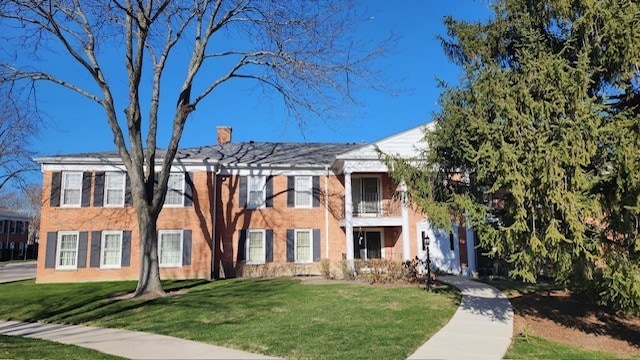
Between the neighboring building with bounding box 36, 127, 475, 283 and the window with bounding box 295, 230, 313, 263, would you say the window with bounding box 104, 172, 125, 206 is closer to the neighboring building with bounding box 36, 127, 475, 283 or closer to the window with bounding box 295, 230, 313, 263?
the neighboring building with bounding box 36, 127, 475, 283

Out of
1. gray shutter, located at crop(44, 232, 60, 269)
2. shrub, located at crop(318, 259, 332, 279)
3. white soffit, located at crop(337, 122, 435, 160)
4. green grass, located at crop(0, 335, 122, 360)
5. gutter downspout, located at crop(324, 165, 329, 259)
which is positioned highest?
white soffit, located at crop(337, 122, 435, 160)

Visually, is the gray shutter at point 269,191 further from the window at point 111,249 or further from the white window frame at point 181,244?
the window at point 111,249

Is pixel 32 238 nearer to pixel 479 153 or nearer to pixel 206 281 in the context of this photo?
pixel 206 281

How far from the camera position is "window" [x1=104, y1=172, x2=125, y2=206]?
19.4 m

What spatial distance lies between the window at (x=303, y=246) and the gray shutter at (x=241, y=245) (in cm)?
247

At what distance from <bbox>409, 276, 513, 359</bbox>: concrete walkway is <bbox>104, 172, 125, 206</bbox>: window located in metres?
15.3

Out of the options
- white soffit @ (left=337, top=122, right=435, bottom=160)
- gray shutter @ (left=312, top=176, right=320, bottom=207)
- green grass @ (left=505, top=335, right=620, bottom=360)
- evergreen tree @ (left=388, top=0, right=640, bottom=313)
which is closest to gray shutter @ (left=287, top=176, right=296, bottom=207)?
gray shutter @ (left=312, top=176, right=320, bottom=207)

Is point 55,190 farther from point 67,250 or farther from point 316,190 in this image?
point 316,190

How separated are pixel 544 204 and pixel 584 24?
3.13 meters

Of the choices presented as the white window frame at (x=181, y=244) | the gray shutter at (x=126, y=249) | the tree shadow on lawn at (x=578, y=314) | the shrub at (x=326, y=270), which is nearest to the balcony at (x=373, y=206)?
the shrub at (x=326, y=270)

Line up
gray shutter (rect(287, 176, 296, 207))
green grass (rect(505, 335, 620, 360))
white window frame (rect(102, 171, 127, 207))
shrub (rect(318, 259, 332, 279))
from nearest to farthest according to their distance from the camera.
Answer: green grass (rect(505, 335, 620, 360)) → shrub (rect(318, 259, 332, 279)) → white window frame (rect(102, 171, 127, 207)) → gray shutter (rect(287, 176, 296, 207))

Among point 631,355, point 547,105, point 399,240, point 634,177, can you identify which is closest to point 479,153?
point 547,105

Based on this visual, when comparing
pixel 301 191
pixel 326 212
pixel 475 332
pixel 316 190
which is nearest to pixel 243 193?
pixel 301 191

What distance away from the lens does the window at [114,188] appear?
1944cm
